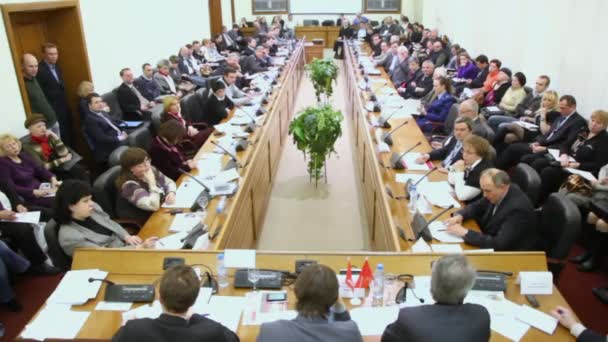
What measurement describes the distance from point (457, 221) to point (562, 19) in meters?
4.38

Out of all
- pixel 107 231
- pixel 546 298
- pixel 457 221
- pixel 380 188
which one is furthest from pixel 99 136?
pixel 546 298

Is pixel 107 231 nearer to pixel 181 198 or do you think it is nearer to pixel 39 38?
pixel 181 198

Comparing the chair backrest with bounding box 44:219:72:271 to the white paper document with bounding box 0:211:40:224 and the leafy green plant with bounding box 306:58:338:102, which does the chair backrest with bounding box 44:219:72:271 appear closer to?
the white paper document with bounding box 0:211:40:224

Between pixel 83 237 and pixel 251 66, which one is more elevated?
pixel 251 66

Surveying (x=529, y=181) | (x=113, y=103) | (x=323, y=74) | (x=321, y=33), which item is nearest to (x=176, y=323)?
(x=529, y=181)

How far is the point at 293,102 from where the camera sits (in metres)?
9.59

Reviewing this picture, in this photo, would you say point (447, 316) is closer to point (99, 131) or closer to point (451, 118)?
point (451, 118)

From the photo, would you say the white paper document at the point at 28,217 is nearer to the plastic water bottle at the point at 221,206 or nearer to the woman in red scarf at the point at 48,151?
the woman in red scarf at the point at 48,151

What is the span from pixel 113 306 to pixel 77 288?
24cm

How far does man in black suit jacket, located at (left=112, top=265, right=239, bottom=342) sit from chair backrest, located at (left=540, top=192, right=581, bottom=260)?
2079 millimetres

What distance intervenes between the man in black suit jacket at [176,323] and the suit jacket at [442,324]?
2.25ft

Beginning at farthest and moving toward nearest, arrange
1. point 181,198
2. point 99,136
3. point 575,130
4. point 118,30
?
point 118,30 < point 99,136 < point 575,130 < point 181,198

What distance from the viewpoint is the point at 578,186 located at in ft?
13.6

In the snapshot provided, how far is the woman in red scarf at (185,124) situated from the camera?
532 centimetres
